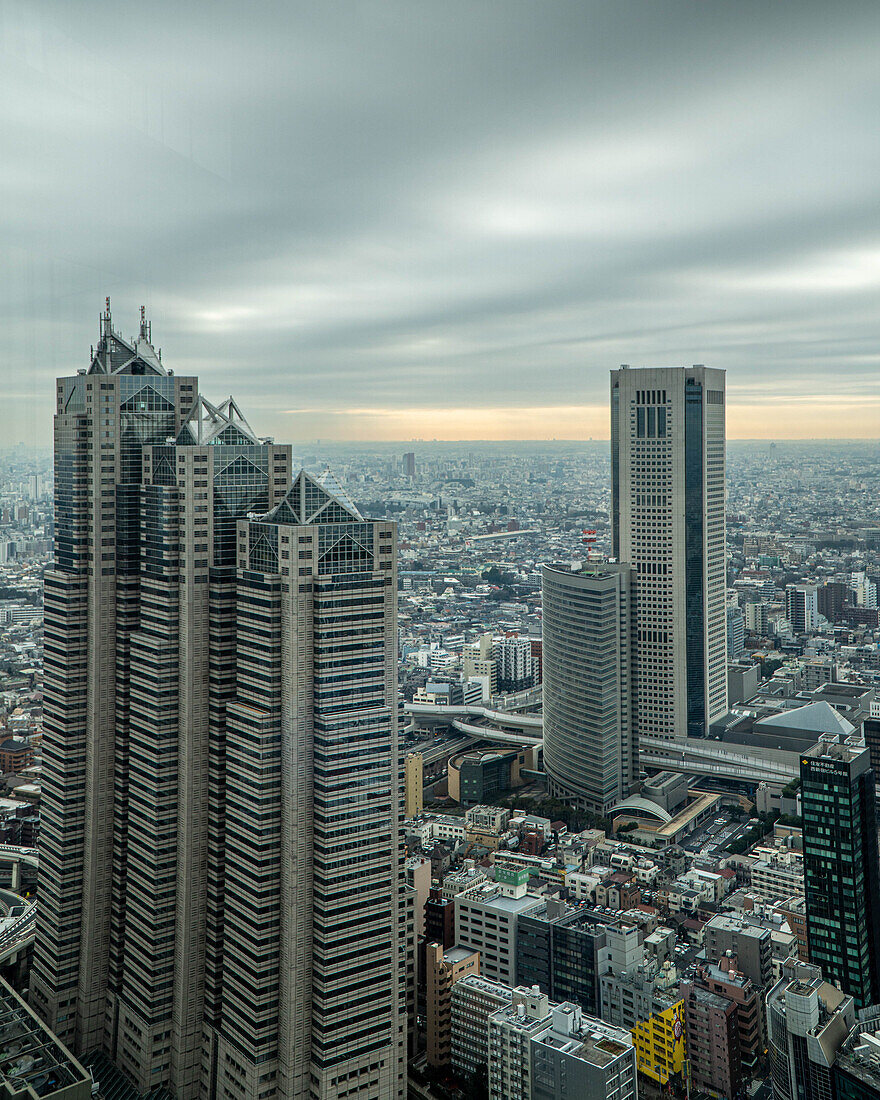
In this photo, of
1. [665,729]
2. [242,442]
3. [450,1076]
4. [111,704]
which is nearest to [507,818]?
[665,729]

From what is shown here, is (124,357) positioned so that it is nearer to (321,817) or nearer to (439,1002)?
(321,817)

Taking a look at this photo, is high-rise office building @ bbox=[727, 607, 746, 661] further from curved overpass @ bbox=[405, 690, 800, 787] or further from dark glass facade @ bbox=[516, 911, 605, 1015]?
dark glass facade @ bbox=[516, 911, 605, 1015]

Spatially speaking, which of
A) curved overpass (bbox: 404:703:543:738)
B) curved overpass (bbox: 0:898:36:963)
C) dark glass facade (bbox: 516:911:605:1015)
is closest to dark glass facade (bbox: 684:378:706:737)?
curved overpass (bbox: 404:703:543:738)

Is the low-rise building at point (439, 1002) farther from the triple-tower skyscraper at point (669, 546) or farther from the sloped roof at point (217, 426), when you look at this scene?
the triple-tower skyscraper at point (669, 546)

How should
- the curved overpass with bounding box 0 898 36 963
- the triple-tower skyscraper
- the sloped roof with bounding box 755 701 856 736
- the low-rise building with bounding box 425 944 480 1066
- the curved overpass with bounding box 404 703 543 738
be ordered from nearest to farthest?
the low-rise building with bounding box 425 944 480 1066 < the curved overpass with bounding box 0 898 36 963 < the sloped roof with bounding box 755 701 856 736 < the triple-tower skyscraper < the curved overpass with bounding box 404 703 543 738

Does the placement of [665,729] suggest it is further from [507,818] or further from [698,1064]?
[698,1064]

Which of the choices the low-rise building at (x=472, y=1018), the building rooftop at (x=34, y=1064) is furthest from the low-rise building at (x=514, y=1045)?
the building rooftop at (x=34, y=1064)
